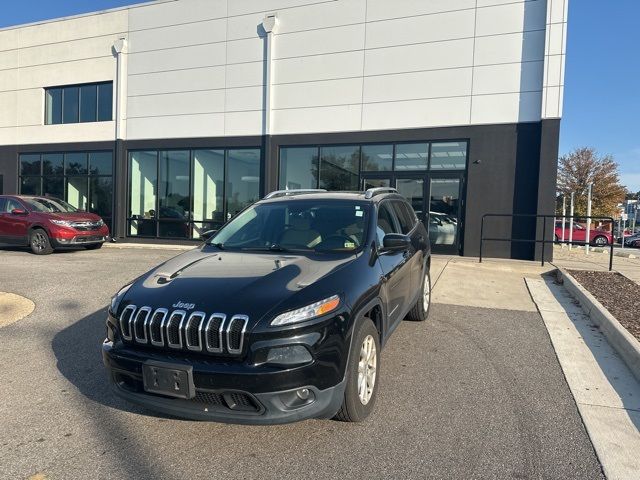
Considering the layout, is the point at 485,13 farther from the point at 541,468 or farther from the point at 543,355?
the point at 541,468

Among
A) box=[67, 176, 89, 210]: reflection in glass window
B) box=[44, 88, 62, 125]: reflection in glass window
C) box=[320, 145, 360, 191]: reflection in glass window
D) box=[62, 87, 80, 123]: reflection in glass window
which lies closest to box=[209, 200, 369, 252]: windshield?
box=[320, 145, 360, 191]: reflection in glass window

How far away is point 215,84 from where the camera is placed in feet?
49.2

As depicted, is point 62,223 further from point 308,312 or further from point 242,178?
point 308,312

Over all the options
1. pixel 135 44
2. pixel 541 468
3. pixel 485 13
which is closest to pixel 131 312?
pixel 541 468

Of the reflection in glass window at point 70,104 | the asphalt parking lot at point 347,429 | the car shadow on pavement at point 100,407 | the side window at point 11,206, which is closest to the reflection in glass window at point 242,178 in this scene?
the side window at point 11,206

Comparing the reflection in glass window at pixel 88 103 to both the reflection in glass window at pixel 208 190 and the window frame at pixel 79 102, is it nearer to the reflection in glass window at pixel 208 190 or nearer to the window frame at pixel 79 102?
the window frame at pixel 79 102

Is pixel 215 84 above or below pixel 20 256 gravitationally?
above

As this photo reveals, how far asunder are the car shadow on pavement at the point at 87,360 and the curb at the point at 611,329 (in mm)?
4319

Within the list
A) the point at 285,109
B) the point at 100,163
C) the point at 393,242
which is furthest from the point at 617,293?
the point at 100,163

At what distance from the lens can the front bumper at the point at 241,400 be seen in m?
2.63

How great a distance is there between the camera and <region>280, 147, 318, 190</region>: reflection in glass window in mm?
14109

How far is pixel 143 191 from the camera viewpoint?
1662cm

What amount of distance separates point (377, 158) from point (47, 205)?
9.57 meters

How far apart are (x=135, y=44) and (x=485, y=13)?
11.9m
